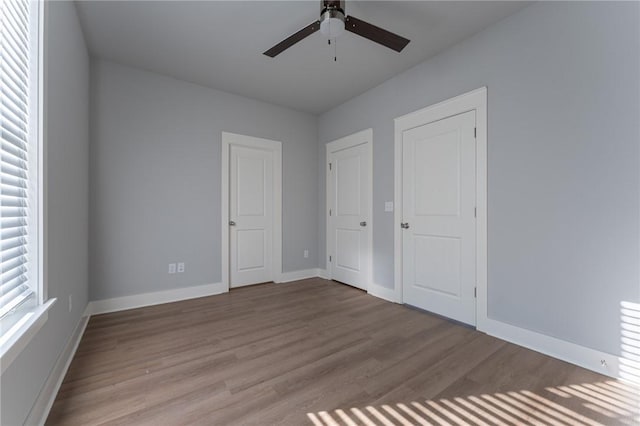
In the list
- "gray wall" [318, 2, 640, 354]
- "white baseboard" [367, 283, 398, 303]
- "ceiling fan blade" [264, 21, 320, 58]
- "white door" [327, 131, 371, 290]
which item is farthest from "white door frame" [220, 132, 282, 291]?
"gray wall" [318, 2, 640, 354]

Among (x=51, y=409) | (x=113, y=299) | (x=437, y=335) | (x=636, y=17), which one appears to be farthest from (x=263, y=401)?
(x=636, y=17)

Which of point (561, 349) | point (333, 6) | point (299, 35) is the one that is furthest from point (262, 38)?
point (561, 349)

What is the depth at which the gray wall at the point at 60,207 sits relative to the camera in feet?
4.01

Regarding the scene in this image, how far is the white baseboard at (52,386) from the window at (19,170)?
0.46 m

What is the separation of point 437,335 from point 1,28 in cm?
320

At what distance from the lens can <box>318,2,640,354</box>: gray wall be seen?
178 centimetres

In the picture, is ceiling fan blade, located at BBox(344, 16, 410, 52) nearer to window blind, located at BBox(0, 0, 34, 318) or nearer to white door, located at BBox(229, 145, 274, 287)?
window blind, located at BBox(0, 0, 34, 318)

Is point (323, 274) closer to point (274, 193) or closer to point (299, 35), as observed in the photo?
point (274, 193)

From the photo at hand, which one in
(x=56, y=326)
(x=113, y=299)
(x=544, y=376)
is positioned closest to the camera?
(x=56, y=326)

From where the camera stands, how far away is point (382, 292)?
344cm

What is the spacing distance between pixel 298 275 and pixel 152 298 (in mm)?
2009

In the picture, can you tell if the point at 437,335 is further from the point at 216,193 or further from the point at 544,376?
the point at 216,193

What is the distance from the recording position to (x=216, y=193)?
3.65m

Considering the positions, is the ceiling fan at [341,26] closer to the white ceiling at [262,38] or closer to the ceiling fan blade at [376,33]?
the ceiling fan blade at [376,33]
